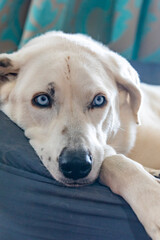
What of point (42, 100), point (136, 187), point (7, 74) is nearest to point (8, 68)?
point (7, 74)

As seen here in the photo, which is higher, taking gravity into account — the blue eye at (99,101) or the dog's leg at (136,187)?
the blue eye at (99,101)

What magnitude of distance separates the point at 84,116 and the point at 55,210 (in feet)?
1.34

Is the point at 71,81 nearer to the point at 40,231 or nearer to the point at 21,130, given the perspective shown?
the point at 21,130

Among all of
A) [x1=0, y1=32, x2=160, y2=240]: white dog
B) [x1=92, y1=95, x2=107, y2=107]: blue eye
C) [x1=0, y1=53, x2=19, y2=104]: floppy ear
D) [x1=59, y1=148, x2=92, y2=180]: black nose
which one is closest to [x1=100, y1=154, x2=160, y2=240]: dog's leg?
[x1=0, y1=32, x2=160, y2=240]: white dog

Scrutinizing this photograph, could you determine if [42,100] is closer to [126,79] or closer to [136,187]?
[126,79]

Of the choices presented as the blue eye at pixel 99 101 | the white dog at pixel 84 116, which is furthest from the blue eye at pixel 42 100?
the blue eye at pixel 99 101

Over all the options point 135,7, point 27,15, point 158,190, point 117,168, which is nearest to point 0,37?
point 27,15

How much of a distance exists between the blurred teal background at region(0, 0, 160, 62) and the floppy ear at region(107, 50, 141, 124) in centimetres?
117

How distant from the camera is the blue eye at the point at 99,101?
57.8 inches

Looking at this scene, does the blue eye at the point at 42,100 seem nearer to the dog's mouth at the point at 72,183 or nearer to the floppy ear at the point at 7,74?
the floppy ear at the point at 7,74

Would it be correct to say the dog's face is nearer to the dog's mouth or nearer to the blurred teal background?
the dog's mouth

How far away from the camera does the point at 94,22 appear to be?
2.90 metres

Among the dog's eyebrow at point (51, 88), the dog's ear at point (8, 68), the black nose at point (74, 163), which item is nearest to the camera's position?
the black nose at point (74, 163)

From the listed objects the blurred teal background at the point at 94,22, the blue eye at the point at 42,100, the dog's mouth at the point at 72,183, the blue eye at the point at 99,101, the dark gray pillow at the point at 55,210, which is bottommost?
the dark gray pillow at the point at 55,210
